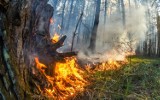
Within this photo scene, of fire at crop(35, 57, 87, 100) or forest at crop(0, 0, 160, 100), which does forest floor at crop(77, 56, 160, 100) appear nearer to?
forest at crop(0, 0, 160, 100)

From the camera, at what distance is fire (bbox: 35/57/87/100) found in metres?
5.99

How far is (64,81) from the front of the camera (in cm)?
687

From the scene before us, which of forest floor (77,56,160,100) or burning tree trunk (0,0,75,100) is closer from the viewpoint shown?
burning tree trunk (0,0,75,100)

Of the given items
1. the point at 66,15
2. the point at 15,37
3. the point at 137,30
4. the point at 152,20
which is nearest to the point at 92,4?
the point at 66,15

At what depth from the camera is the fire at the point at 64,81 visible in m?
5.99

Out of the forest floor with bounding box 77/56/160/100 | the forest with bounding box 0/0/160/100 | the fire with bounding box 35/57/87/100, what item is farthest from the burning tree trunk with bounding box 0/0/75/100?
the forest floor with bounding box 77/56/160/100

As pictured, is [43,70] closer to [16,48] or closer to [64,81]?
[64,81]

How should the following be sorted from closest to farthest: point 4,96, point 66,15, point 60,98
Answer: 1. point 4,96
2. point 60,98
3. point 66,15

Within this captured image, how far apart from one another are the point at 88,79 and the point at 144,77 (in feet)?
5.79

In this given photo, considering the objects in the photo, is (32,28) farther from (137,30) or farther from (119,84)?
(137,30)

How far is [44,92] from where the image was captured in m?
5.71

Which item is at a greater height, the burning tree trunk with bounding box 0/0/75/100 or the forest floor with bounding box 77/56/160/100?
the burning tree trunk with bounding box 0/0/75/100

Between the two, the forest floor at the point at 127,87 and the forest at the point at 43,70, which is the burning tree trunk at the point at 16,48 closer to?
the forest at the point at 43,70

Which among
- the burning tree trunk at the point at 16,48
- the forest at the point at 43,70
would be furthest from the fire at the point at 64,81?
the burning tree trunk at the point at 16,48
